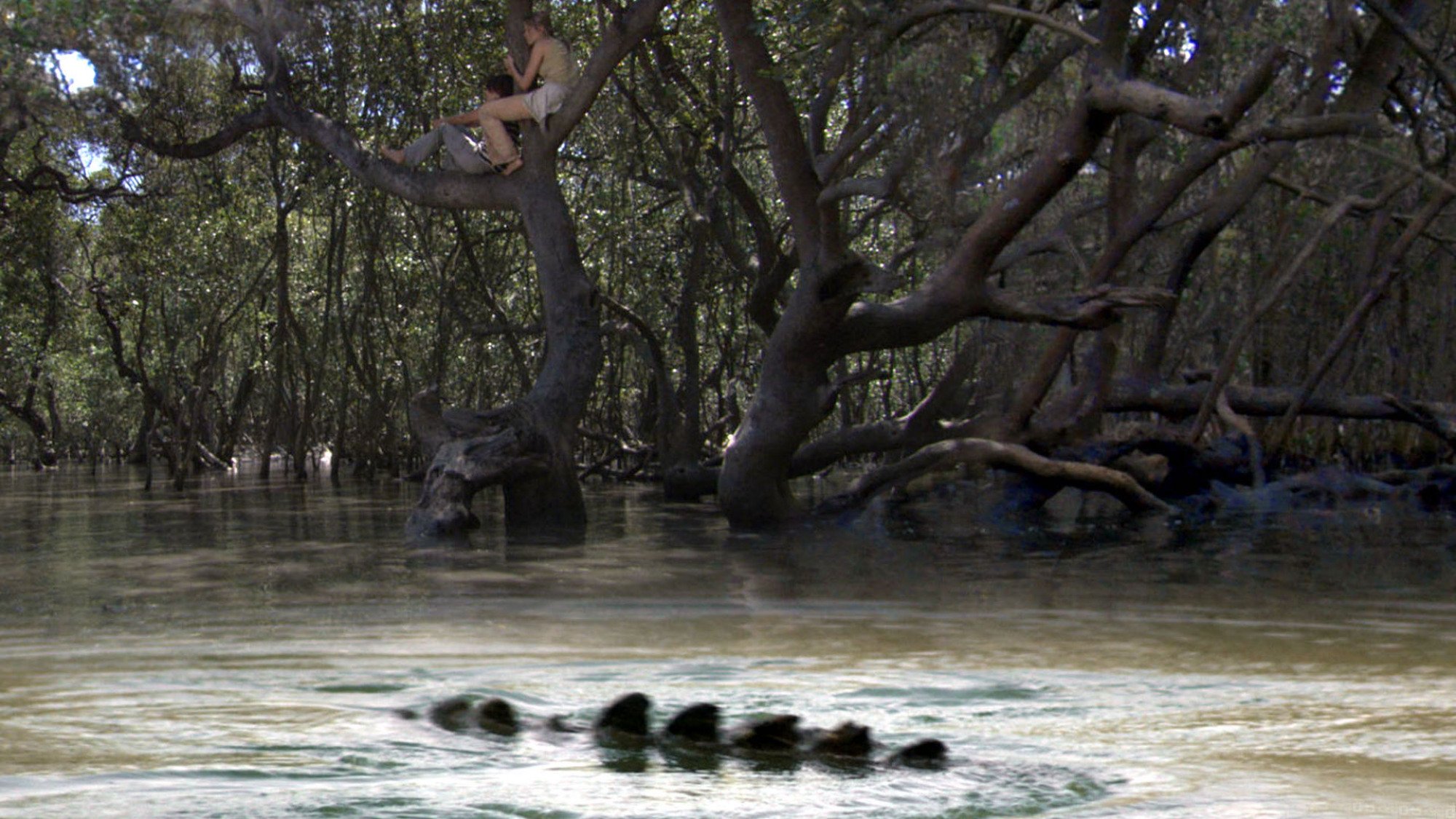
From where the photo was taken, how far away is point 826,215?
392 inches

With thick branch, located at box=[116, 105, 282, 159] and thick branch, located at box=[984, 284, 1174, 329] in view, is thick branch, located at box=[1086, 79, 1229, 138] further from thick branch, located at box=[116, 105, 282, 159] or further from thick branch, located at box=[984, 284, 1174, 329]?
thick branch, located at box=[116, 105, 282, 159]

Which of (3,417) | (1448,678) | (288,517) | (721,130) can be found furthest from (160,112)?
(3,417)

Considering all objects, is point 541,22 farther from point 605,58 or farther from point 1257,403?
point 1257,403

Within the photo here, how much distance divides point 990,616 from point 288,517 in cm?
793

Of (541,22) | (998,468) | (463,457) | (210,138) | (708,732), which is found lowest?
(708,732)

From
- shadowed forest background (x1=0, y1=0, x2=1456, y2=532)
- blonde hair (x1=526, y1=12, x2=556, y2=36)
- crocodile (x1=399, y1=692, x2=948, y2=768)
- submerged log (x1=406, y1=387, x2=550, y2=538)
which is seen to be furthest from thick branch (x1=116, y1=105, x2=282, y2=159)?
crocodile (x1=399, y1=692, x2=948, y2=768)

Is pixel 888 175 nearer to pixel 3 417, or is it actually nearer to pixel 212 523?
pixel 212 523

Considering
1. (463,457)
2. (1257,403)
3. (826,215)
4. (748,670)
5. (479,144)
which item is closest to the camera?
(748,670)

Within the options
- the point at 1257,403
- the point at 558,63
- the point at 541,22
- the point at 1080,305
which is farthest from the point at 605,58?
the point at 1257,403

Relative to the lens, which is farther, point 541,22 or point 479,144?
point 479,144

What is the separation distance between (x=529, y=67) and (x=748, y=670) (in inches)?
259

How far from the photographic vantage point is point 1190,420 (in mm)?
12953

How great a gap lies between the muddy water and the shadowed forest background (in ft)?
4.64

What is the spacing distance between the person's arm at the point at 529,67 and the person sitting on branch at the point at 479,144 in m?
0.14
